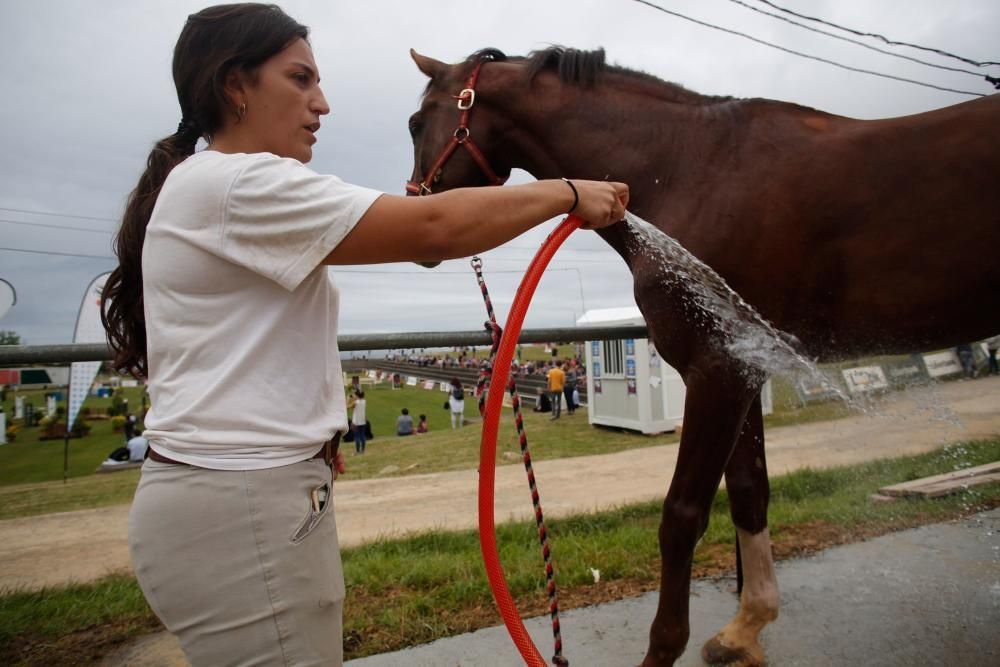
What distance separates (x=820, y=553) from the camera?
3.43 metres

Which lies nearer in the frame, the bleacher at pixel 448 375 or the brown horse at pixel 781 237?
the brown horse at pixel 781 237

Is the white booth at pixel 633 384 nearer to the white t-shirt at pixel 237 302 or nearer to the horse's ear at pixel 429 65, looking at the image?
the horse's ear at pixel 429 65

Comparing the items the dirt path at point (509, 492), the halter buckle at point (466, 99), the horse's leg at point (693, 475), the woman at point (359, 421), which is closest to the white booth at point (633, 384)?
the dirt path at point (509, 492)

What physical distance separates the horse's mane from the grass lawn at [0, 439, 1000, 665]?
2.23 metres

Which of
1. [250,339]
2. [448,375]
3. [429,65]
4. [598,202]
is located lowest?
[448,375]

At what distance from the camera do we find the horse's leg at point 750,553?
2.35 meters

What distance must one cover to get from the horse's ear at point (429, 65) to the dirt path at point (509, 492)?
2.35m

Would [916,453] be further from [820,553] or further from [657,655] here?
[657,655]

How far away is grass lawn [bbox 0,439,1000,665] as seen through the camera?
8.61 feet

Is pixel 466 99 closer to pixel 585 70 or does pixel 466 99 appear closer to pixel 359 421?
pixel 585 70

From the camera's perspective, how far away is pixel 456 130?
8.70ft

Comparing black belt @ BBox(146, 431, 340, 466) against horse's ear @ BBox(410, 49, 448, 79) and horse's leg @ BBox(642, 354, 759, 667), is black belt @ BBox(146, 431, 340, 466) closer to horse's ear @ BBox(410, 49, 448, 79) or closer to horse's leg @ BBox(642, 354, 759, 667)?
horse's leg @ BBox(642, 354, 759, 667)

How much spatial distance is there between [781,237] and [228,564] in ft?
6.14

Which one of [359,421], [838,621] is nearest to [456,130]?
[838,621]
